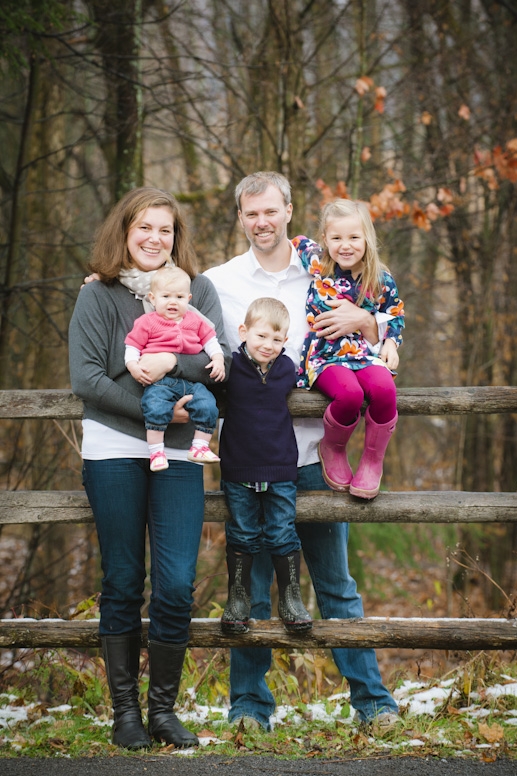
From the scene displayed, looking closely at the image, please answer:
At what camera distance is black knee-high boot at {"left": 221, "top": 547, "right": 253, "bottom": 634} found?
354cm

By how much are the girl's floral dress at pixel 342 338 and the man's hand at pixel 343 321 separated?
0.04 metres

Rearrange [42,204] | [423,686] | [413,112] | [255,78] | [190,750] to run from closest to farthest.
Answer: [190,750]
[423,686]
[255,78]
[42,204]
[413,112]

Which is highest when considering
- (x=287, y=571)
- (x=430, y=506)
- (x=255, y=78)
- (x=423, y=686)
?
(x=255, y=78)

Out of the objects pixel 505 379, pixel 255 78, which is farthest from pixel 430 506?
pixel 505 379

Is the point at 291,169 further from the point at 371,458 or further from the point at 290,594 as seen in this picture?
the point at 290,594

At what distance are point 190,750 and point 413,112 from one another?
369 inches

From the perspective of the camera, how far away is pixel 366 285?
372 centimetres

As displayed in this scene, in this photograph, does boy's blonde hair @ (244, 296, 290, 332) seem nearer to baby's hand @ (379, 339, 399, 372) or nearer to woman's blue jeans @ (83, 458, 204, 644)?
baby's hand @ (379, 339, 399, 372)

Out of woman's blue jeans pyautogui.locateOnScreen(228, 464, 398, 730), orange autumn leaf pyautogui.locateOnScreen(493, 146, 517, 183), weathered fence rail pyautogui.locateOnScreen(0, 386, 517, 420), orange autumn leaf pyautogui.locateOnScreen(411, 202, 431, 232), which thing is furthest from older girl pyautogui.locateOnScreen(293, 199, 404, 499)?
orange autumn leaf pyautogui.locateOnScreen(493, 146, 517, 183)

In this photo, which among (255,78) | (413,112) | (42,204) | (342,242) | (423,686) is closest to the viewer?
(342,242)

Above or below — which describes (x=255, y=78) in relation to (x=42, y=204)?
above

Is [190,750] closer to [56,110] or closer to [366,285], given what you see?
[366,285]

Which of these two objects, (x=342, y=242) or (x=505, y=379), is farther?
(x=505, y=379)

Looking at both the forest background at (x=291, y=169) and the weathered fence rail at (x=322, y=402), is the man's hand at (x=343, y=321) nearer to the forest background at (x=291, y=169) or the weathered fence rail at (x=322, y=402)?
the weathered fence rail at (x=322, y=402)
